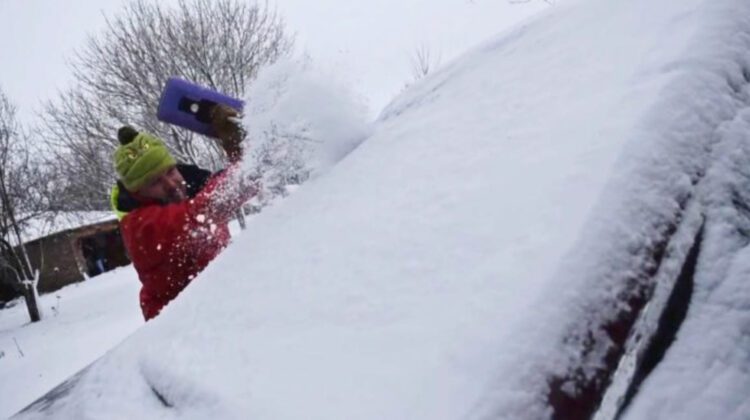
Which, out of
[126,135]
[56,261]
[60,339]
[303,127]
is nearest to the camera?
[303,127]

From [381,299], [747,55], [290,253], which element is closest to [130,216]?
[290,253]

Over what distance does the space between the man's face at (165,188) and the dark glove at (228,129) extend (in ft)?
1.26


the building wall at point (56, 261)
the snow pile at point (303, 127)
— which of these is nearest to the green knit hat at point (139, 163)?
the snow pile at point (303, 127)

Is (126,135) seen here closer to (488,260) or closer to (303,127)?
(303,127)

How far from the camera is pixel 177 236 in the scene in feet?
7.04

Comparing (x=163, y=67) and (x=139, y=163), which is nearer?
(x=139, y=163)

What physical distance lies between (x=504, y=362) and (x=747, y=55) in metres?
0.81

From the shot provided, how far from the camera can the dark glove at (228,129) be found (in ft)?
7.02

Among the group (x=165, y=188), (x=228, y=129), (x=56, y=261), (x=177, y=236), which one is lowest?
(x=56, y=261)

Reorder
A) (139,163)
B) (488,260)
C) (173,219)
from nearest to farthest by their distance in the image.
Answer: (488,260)
(173,219)
(139,163)

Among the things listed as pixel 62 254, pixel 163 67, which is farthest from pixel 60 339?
pixel 62 254

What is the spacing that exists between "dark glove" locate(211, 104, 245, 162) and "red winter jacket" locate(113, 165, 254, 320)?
0.47ft

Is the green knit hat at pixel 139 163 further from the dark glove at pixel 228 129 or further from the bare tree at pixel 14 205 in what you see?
the bare tree at pixel 14 205

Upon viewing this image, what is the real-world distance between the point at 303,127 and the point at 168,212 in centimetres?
98
